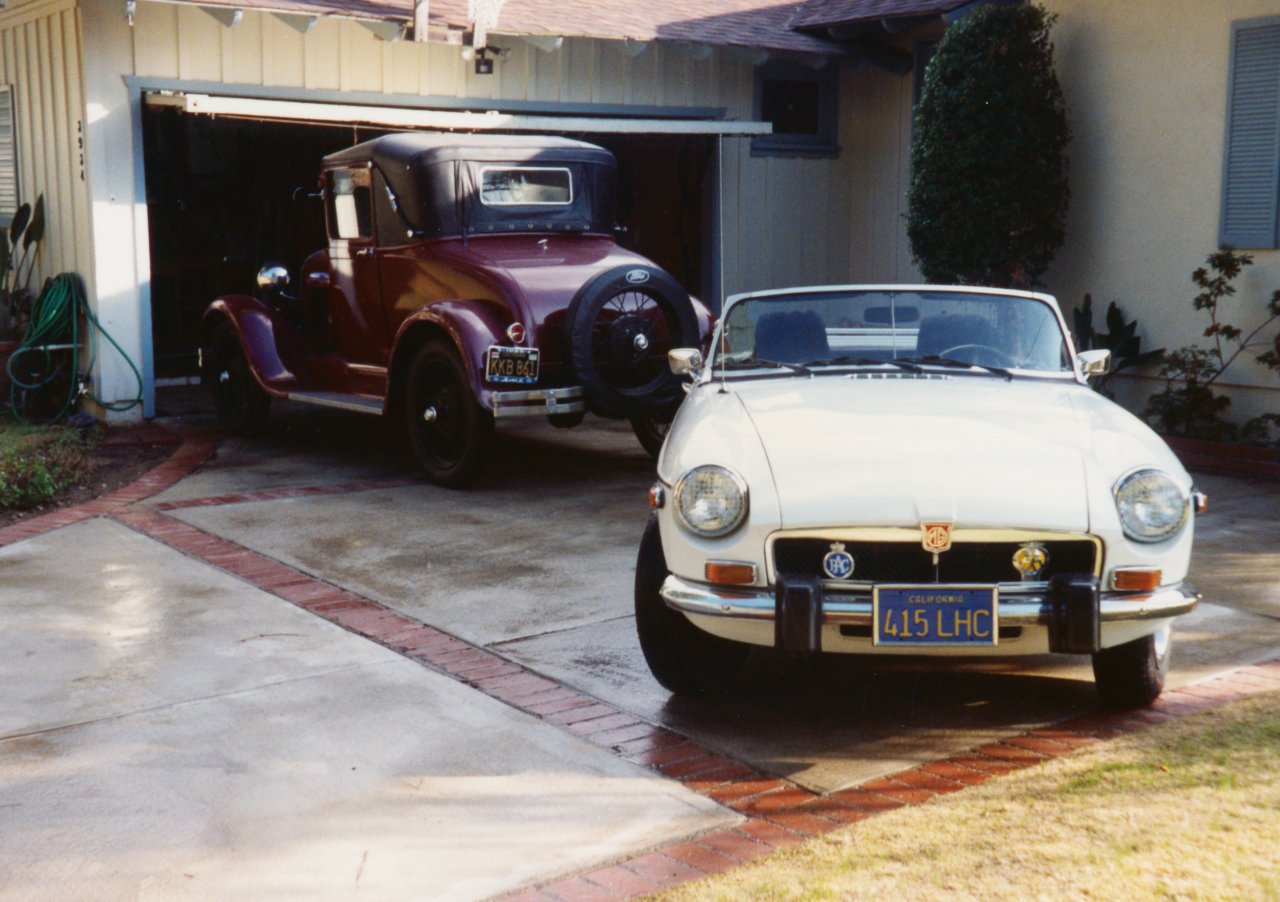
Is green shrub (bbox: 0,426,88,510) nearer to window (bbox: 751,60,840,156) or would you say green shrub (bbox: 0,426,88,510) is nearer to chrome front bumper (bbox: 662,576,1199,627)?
chrome front bumper (bbox: 662,576,1199,627)

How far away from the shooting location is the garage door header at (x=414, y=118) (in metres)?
9.73

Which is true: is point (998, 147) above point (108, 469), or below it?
above

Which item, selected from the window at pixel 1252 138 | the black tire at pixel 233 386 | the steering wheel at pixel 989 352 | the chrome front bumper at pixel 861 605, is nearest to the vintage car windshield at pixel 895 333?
the steering wheel at pixel 989 352

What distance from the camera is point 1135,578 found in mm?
4098

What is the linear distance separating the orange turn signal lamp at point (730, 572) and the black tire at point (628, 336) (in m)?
3.96

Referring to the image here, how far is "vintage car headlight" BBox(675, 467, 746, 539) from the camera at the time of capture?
4203mm

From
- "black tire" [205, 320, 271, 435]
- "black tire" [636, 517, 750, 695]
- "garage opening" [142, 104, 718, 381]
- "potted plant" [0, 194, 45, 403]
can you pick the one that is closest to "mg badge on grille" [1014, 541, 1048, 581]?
"black tire" [636, 517, 750, 695]

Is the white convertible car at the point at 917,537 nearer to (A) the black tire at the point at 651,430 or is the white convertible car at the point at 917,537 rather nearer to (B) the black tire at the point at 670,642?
(B) the black tire at the point at 670,642

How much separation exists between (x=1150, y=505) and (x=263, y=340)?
7.14 metres

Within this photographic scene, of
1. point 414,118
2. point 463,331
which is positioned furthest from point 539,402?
point 414,118

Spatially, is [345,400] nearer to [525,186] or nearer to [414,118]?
[525,186]

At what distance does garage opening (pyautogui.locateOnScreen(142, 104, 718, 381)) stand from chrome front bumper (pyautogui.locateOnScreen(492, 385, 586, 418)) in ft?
18.3

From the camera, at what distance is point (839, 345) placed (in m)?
5.45

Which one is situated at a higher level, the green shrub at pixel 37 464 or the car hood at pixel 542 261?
the car hood at pixel 542 261
